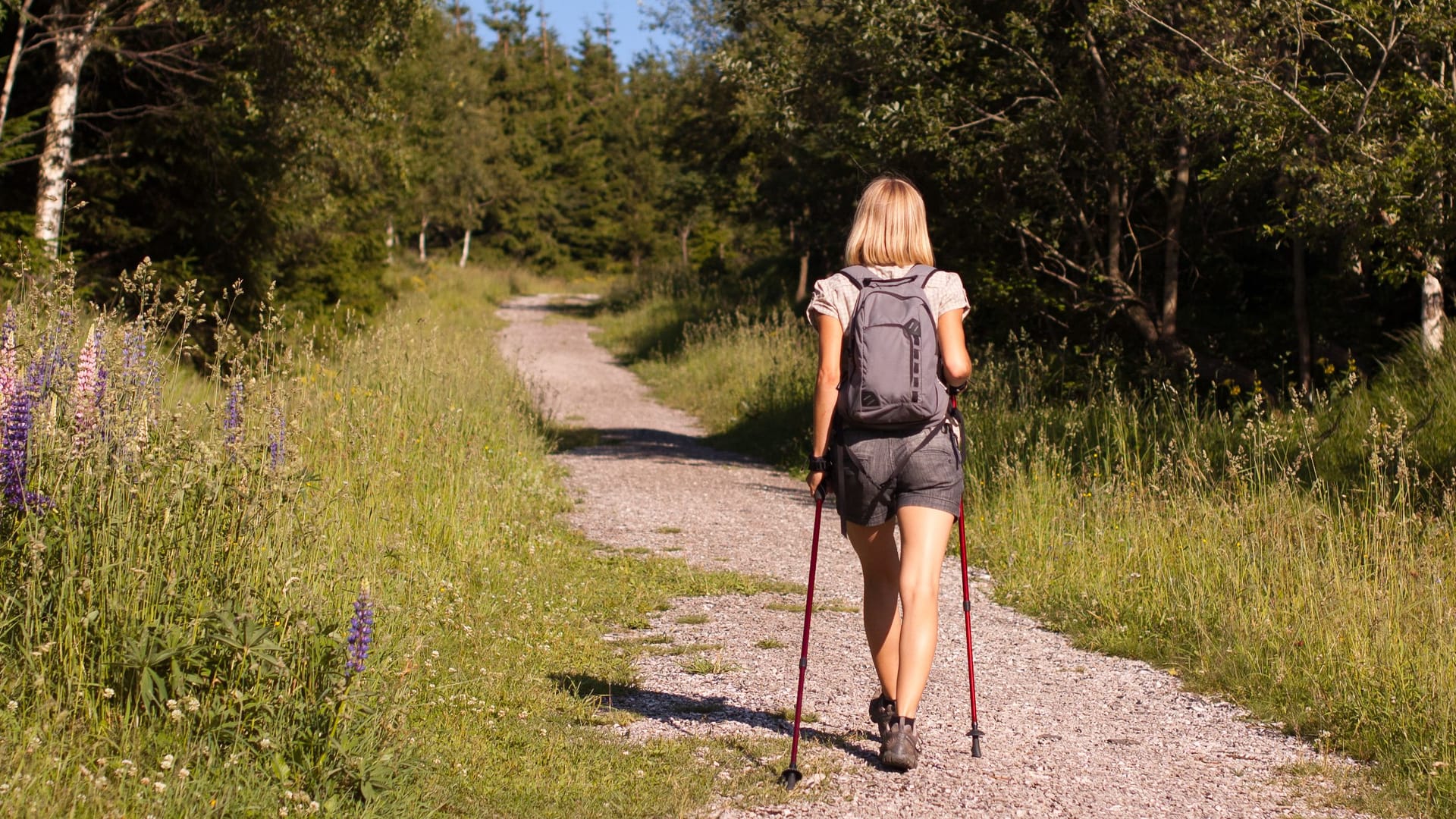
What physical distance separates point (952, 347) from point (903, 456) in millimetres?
435

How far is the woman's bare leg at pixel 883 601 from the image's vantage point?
4656mm

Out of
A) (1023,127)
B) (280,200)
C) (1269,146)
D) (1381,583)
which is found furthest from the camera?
(280,200)

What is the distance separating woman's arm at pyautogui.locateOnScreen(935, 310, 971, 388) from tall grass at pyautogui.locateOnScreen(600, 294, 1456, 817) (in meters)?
2.11

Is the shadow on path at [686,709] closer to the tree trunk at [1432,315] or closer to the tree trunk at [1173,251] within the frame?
the tree trunk at [1432,315]

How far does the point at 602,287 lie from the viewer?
6069cm

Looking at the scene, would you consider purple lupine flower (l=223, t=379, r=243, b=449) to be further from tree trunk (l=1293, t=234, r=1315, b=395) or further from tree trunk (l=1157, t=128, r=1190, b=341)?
tree trunk (l=1157, t=128, r=1190, b=341)

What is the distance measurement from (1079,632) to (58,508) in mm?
4925

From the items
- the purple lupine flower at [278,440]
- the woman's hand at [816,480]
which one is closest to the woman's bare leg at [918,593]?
the woman's hand at [816,480]

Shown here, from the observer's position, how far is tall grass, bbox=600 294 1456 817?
5090 mm

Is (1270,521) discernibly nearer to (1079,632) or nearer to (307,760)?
(1079,632)

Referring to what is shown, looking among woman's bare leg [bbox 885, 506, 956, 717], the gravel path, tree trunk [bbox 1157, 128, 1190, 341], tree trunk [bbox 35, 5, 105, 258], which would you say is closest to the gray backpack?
woman's bare leg [bbox 885, 506, 956, 717]

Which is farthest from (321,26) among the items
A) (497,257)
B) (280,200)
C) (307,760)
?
(497,257)

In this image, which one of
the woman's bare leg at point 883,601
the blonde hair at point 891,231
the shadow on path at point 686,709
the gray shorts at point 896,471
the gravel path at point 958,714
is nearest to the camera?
the gravel path at point 958,714

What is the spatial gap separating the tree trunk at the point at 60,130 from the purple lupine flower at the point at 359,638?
11.7 m
